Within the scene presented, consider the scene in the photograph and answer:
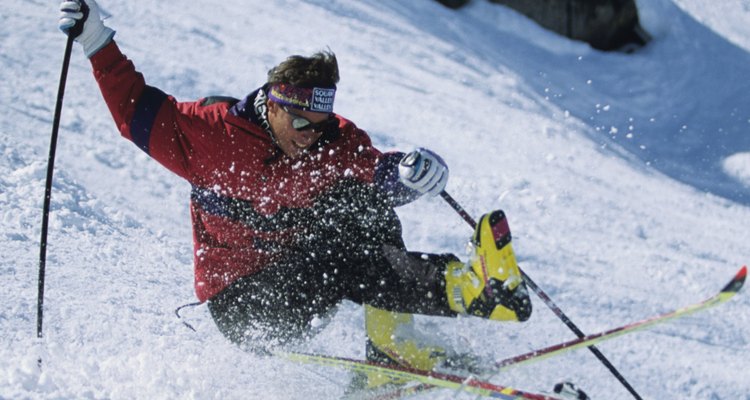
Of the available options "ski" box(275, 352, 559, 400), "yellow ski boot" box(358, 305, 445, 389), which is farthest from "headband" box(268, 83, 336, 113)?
"ski" box(275, 352, 559, 400)

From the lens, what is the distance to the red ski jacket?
328cm

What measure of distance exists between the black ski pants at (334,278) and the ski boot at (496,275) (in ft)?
0.69

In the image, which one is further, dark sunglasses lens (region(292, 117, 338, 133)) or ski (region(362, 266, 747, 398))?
dark sunglasses lens (region(292, 117, 338, 133))

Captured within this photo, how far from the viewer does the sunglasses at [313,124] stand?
3.25 metres

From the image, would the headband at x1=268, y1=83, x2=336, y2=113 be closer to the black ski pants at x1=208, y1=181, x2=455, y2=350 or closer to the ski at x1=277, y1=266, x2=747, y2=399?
the black ski pants at x1=208, y1=181, x2=455, y2=350

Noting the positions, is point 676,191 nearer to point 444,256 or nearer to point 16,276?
point 444,256

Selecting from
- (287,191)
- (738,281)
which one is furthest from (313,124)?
(738,281)

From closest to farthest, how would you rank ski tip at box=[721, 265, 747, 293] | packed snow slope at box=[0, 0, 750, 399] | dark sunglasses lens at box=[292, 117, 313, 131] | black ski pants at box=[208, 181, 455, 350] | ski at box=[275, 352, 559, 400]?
ski tip at box=[721, 265, 747, 293] < ski at box=[275, 352, 559, 400] < black ski pants at box=[208, 181, 455, 350] < dark sunglasses lens at box=[292, 117, 313, 131] < packed snow slope at box=[0, 0, 750, 399]

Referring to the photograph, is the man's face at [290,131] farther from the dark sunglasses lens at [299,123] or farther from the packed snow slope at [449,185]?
the packed snow slope at [449,185]

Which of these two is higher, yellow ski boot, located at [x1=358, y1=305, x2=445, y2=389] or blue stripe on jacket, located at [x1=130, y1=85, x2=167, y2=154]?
blue stripe on jacket, located at [x1=130, y1=85, x2=167, y2=154]

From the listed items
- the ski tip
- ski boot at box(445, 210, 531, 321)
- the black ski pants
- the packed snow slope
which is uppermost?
the ski tip

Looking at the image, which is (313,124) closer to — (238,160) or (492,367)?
(238,160)

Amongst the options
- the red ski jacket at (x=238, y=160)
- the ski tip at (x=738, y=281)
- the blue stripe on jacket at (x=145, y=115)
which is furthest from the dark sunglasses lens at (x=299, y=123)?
the ski tip at (x=738, y=281)

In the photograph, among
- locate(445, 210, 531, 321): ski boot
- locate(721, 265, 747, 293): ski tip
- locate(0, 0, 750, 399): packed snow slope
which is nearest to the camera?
locate(721, 265, 747, 293): ski tip
